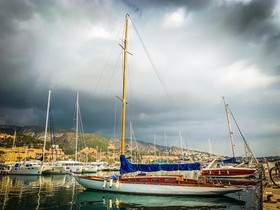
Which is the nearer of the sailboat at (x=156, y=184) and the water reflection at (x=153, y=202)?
the water reflection at (x=153, y=202)

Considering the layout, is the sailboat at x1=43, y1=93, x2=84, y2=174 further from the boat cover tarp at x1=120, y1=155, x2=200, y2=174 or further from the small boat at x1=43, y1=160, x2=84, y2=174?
the boat cover tarp at x1=120, y1=155, x2=200, y2=174

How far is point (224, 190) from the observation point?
21.1 metres

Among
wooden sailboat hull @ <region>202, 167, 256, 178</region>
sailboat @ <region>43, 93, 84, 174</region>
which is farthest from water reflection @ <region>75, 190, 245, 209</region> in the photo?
sailboat @ <region>43, 93, 84, 174</region>

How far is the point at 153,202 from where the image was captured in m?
19.6

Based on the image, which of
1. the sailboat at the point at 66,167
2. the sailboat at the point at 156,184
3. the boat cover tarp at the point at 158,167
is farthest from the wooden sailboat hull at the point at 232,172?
the sailboat at the point at 66,167

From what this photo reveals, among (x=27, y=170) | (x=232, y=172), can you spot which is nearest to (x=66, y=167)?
(x=27, y=170)

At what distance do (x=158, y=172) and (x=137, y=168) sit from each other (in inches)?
95.7

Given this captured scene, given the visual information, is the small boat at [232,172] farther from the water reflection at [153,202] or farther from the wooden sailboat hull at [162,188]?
the water reflection at [153,202]

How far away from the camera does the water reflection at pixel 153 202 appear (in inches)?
712

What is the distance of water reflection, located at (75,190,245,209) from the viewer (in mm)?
18075

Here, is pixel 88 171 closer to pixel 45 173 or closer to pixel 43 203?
pixel 45 173

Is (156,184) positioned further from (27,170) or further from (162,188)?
(27,170)

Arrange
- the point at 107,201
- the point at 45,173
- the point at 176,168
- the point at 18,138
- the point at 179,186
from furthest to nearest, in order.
Answer: the point at 18,138 → the point at 45,173 → the point at 176,168 → the point at 179,186 → the point at 107,201

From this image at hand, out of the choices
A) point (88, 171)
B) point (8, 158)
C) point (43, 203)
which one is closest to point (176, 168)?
point (43, 203)
